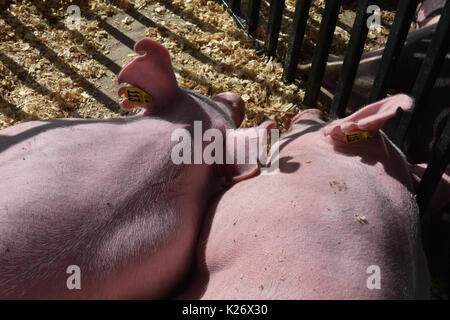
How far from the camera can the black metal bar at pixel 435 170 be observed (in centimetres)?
215

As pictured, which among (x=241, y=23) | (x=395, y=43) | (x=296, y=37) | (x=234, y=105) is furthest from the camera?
(x=241, y=23)

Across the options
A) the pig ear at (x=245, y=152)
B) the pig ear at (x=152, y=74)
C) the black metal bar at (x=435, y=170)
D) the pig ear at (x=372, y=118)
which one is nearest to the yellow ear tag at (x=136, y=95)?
the pig ear at (x=152, y=74)

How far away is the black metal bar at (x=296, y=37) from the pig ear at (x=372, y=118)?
115cm

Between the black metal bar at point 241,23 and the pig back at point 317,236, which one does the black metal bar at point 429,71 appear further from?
the black metal bar at point 241,23

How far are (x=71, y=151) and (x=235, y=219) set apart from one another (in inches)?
26.6

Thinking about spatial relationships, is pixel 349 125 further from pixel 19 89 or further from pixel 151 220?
pixel 19 89

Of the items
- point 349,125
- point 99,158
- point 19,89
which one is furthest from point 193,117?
point 19,89

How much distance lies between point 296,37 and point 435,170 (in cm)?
135

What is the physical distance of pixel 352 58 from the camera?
2.77 metres

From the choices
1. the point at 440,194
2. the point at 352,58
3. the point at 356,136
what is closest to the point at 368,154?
the point at 356,136

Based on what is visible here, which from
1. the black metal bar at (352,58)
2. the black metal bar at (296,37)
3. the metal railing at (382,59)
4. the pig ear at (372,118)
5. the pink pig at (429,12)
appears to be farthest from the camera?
the pink pig at (429,12)

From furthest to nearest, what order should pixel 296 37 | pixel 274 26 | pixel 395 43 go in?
1. pixel 274 26
2. pixel 296 37
3. pixel 395 43

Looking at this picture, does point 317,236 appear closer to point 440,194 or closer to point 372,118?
point 372,118

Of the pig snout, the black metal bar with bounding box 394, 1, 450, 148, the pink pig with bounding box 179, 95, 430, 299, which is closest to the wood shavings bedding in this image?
the pig snout
